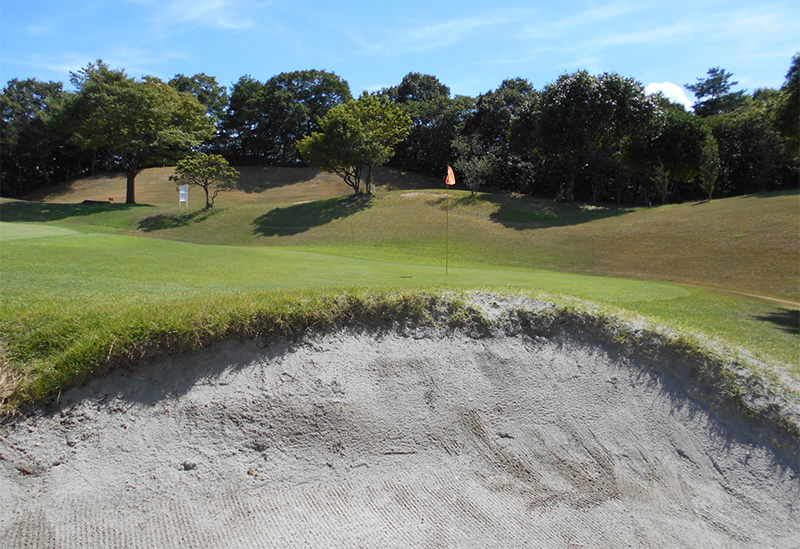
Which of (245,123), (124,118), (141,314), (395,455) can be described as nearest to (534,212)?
(395,455)

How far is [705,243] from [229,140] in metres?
70.7

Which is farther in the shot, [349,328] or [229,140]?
[229,140]

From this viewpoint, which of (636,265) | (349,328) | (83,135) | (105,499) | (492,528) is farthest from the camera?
(83,135)

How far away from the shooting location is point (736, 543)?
4.23 m

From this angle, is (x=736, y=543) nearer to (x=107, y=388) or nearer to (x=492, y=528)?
(x=492, y=528)

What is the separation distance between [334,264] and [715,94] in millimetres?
76156

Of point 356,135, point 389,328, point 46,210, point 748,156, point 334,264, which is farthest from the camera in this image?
point 748,156

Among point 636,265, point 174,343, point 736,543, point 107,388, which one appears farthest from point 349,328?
point 636,265

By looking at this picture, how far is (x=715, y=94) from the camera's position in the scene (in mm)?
66562

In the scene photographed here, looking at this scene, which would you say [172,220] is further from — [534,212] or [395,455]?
[395,455]

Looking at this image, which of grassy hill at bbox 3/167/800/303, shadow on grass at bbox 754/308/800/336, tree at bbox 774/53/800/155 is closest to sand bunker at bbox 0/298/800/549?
shadow on grass at bbox 754/308/800/336

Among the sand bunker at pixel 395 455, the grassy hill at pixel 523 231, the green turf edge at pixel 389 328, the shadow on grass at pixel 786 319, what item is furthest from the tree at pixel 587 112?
the sand bunker at pixel 395 455

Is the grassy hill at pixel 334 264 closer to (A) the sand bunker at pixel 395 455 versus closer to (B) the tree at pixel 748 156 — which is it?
(A) the sand bunker at pixel 395 455

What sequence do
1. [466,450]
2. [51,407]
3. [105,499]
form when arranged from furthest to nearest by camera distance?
[466,450]
[51,407]
[105,499]
